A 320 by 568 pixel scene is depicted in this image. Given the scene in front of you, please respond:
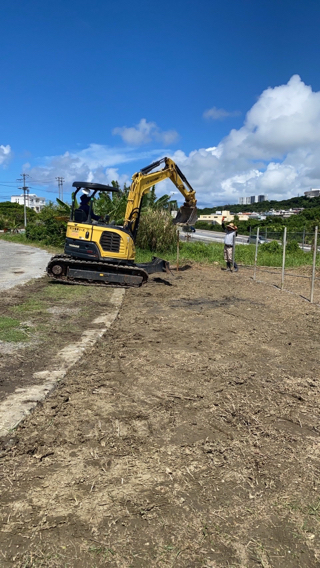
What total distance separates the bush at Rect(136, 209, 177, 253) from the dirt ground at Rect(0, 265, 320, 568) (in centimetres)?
1505

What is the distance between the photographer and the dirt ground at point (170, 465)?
212 cm

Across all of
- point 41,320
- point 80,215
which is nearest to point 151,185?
point 80,215

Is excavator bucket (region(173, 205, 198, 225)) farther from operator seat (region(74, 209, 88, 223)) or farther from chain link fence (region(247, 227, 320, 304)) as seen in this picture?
operator seat (region(74, 209, 88, 223))

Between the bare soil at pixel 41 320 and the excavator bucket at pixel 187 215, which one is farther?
the excavator bucket at pixel 187 215

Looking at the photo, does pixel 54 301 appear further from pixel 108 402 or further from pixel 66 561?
pixel 66 561

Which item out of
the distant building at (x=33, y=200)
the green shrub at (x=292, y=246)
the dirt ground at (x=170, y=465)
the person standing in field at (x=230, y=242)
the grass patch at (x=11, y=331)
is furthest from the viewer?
the distant building at (x=33, y=200)

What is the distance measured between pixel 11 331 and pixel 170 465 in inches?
156

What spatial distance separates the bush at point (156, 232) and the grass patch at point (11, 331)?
13762mm

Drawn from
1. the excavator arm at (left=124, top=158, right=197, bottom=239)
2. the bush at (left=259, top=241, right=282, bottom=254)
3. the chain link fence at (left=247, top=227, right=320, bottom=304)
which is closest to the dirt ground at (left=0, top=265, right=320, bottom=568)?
the chain link fence at (left=247, top=227, right=320, bottom=304)

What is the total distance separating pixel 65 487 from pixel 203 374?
220 centimetres

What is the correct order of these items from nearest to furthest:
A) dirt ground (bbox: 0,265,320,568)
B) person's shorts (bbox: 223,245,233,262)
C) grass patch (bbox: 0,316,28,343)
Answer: dirt ground (bbox: 0,265,320,568) < grass patch (bbox: 0,316,28,343) < person's shorts (bbox: 223,245,233,262)

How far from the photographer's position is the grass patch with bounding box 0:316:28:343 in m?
5.69

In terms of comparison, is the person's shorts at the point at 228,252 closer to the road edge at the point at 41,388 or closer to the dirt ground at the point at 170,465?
the road edge at the point at 41,388

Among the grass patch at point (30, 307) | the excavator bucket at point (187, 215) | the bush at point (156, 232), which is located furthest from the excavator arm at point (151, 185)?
the bush at point (156, 232)
